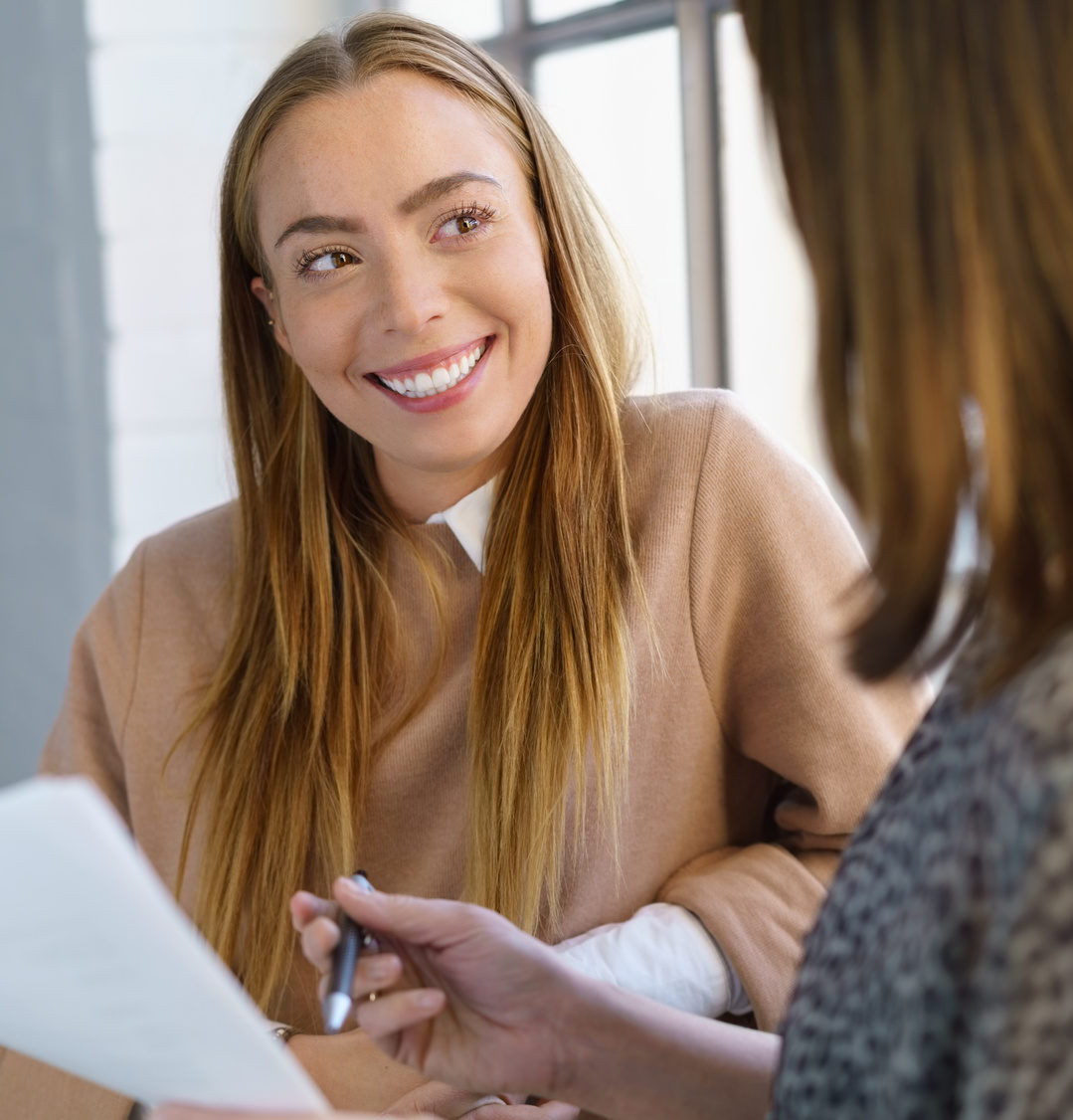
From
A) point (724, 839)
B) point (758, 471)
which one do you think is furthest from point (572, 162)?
point (724, 839)

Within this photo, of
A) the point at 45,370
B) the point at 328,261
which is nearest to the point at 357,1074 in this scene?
A: the point at 328,261

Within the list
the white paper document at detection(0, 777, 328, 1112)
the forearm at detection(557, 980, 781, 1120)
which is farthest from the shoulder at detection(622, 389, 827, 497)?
the white paper document at detection(0, 777, 328, 1112)

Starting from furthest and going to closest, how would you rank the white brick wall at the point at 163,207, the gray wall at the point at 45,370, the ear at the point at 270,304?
the white brick wall at the point at 163,207
the gray wall at the point at 45,370
the ear at the point at 270,304

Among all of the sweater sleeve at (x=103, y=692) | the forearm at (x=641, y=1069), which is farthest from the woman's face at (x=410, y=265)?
the forearm at (x=641, y=1069)

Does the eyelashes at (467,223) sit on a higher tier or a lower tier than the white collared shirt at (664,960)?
higher

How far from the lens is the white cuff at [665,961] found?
1.20 meters

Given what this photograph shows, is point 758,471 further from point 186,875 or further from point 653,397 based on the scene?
point 186,875

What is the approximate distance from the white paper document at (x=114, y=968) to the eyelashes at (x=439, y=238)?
0.79 meters

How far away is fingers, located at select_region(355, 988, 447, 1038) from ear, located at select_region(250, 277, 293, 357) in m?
0.78

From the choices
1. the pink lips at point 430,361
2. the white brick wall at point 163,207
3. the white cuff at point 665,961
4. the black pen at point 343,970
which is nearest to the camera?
the black pen at point 343,970

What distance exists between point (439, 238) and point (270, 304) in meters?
0.25

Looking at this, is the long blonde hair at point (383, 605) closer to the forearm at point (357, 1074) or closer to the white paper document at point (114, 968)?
the forearm at point (357, 1074)

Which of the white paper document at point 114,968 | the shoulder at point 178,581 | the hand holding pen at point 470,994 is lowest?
the hand holding pen at point 470,994

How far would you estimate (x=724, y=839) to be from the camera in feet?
4.50
